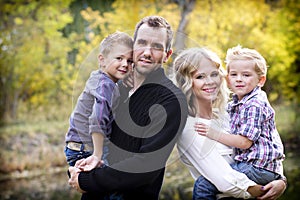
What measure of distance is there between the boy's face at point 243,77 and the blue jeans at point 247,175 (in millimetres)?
249

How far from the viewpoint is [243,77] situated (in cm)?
161

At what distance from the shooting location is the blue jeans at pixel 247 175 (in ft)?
5.08

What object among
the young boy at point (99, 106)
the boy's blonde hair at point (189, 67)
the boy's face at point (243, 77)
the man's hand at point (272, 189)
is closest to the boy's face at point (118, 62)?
the young boy at point (99, 106)

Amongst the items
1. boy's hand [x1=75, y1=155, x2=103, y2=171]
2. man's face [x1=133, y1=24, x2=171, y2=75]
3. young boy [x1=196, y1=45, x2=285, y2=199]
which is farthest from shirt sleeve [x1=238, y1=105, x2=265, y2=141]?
boy's hand [x1=75, y1=155, x2=103, y2=171]

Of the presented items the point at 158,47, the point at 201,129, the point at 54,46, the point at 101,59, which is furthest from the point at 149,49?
the point at 54,46

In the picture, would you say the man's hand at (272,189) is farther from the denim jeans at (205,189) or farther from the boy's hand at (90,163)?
the boy's hand at (90,163)

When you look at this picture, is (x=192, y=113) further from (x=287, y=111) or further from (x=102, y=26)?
(x=287, y=111)

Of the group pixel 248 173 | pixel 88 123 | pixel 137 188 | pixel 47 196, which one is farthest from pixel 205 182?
pixel 47 196

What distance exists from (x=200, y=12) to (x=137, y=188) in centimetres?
551

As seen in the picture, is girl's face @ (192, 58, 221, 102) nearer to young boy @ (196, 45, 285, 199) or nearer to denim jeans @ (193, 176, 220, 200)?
young boy @ (196, 45, 285, 199)

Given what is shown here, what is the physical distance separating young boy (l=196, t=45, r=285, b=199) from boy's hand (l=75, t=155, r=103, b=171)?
13.4 inches

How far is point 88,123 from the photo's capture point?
1.45 metres

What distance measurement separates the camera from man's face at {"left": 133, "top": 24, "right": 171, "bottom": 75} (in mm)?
Result: 1387

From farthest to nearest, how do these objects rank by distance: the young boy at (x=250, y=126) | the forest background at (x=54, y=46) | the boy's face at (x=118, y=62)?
the forest background at (x=54, y=46) < the young boy at (x=250, y=126) < the boy's face at (x=118, y=62)
